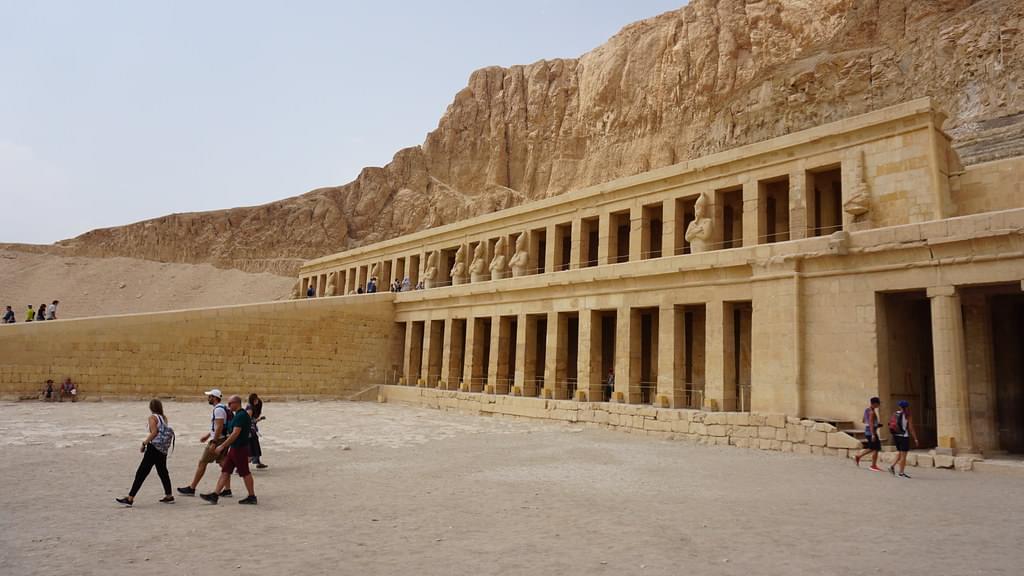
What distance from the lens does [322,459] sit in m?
11.7

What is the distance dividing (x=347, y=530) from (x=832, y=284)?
1192cm

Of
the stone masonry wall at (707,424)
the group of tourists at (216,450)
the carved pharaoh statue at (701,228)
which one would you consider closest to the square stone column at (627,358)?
→ the stone masonry wall at (707,424)

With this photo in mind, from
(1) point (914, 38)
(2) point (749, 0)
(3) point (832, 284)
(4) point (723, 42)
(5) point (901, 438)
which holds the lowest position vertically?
(5) point (901, 438)

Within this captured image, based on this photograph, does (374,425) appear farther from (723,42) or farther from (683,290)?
(723,42)

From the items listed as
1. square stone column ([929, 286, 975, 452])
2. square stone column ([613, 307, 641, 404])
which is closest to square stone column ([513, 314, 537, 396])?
square stone column ([613, 307, 641, 404])

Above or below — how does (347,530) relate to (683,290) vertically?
below

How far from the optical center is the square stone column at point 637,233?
2121 centimetres

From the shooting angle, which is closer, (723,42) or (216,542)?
(216,542)

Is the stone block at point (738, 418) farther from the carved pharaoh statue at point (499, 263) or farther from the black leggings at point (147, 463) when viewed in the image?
the carved pharaoh statue at point (499, 263)

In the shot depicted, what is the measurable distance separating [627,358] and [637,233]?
181 inches

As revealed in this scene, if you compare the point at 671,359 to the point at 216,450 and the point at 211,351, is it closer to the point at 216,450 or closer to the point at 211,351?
the point at 216,450

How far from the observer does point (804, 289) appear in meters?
14.9

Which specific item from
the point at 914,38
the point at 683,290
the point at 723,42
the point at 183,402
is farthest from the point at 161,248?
the point at 914,38

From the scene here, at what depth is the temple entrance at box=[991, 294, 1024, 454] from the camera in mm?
14219
